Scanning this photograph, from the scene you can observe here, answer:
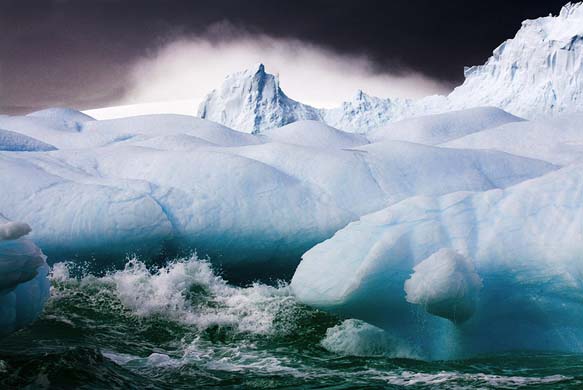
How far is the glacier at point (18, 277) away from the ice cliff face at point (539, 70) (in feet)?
79.1

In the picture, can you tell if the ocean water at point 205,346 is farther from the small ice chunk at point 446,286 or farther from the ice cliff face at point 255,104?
the ice cliff face at point 255,104

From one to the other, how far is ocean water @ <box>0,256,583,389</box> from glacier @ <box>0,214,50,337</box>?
34 centimetres

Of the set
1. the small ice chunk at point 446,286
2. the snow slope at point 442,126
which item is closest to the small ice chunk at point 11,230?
the small ice chunk at point 446,286

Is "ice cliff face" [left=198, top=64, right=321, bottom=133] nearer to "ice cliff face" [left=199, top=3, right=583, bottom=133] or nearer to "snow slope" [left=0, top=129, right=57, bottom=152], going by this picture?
"ice cliff face" [left=199, top=3, right=583, bottom=133]

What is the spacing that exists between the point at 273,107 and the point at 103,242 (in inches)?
877

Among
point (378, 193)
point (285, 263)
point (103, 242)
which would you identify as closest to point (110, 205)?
point (103, 242)

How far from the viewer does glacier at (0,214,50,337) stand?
13.5ft

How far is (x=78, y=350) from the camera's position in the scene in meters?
4.70

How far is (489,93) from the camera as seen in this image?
28.9m

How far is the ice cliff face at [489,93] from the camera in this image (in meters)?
25.3

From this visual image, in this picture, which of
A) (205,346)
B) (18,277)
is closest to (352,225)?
(205,346)

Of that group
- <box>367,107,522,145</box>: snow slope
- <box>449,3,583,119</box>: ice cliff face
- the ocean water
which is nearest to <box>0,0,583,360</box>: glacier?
the ocean water

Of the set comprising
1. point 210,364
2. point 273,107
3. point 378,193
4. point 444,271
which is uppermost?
point 273,107

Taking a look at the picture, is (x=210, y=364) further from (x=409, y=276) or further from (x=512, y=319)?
(x=512, y=319)
